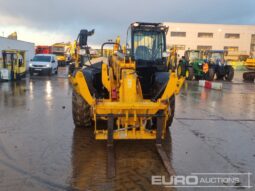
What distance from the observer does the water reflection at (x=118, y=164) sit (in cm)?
477

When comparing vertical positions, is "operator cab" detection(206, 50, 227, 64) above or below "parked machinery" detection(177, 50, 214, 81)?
above

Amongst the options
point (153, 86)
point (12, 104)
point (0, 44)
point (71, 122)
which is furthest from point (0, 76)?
point (153, 86)

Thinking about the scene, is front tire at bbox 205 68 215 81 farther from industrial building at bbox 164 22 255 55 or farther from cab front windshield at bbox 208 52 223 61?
industrial building at bbox 164 22 255 55

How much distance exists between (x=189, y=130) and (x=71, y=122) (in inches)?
124

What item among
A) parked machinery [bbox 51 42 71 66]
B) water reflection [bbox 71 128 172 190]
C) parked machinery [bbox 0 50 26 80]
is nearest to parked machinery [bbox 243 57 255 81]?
parked machinery [bbox 0 50 26 80]

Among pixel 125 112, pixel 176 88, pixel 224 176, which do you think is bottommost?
pixel 224 176

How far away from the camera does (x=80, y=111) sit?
777 cm

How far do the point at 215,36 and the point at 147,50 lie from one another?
72.3m

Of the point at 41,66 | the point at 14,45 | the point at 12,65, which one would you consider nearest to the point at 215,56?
the point at 41,66

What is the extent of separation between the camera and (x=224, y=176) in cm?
525

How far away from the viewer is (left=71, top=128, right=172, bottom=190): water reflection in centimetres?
477

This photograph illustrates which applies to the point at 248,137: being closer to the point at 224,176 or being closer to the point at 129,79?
the point at 224,176

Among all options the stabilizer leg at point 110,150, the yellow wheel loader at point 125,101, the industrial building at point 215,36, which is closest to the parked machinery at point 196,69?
the yellow wheel loader at point 125,101

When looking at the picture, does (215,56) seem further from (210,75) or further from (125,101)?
(125,101)
